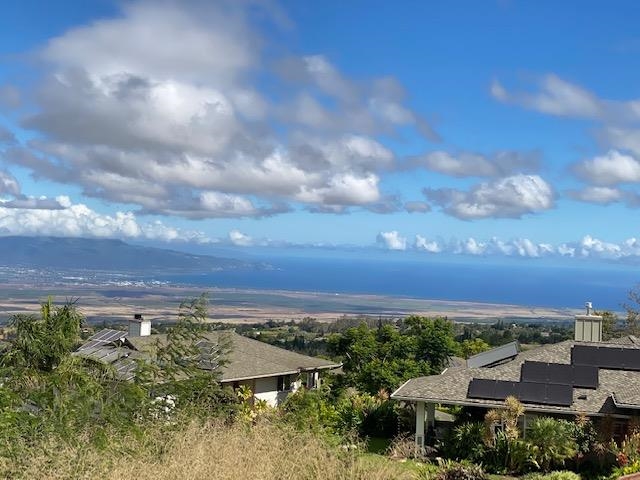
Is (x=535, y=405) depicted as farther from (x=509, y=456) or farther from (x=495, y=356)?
(x=495, y=356)

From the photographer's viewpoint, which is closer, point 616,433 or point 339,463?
point 339,463

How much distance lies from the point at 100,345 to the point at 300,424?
17122mm

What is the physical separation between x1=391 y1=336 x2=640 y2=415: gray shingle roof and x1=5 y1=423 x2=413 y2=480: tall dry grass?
1223cm

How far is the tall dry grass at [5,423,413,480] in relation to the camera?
6.85m

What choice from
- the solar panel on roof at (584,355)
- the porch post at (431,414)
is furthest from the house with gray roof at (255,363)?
the solar panel on roof at (584,355)

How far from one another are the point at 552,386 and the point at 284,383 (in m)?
9.96

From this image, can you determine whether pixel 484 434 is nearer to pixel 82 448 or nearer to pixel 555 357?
pixel 555 357

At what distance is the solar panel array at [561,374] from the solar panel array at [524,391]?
1.46 ft

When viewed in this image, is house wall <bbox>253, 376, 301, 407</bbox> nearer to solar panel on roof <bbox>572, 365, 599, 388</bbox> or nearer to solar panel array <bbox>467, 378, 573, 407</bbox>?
solar panel array <bbox>467, 378, 573, 407</bbox>

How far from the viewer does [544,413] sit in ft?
63.0

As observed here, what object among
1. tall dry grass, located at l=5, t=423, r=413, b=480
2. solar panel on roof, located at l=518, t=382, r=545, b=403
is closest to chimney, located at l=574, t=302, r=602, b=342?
solar panel on roof, located at l=518, t=382, r=545, b=403

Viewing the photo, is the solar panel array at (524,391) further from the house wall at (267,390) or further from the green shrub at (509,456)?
the house wall at (267,390)

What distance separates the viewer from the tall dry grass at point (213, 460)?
22.5 ft

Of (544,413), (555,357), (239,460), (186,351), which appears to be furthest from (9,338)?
(555,357)
